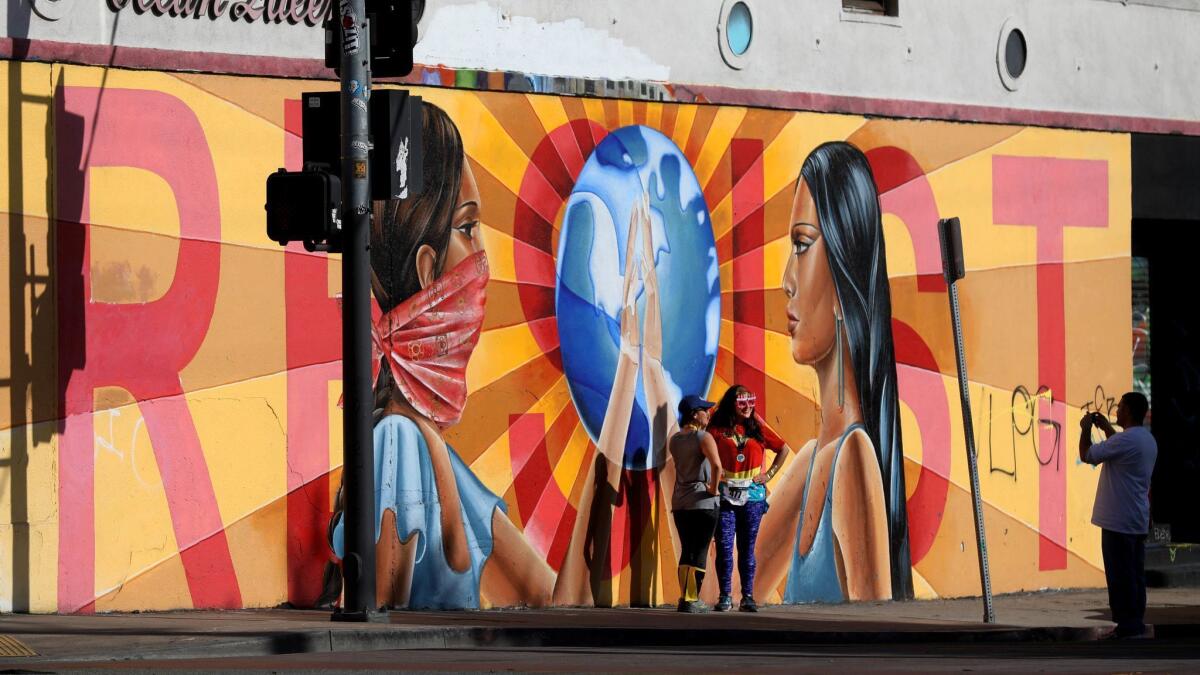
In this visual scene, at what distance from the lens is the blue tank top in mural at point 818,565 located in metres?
18.2

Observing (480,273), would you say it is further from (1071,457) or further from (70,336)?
(1071,457)

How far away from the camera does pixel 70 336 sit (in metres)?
14.6

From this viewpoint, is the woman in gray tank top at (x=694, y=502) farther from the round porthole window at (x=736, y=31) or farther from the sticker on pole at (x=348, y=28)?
the sticker on pole at (x=348, y=28)

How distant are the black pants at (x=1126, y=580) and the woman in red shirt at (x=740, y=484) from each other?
2.90 metres

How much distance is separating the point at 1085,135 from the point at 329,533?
8.62 metres

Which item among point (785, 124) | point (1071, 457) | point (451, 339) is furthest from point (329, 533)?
point (1071, 457)

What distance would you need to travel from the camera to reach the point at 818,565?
18328 mm

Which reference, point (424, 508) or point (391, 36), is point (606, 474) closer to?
point (424, 508)

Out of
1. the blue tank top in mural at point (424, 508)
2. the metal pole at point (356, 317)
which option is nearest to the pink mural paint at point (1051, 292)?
the blue tank top in mural at point (424, 508)

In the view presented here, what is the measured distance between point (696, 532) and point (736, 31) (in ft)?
14.1

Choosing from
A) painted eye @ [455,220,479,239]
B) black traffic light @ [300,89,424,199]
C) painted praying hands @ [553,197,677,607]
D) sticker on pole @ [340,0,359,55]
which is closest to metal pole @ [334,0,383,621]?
sticker on pole @ [340,0,359,55]

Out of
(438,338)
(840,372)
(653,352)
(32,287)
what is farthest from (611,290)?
(32,287)

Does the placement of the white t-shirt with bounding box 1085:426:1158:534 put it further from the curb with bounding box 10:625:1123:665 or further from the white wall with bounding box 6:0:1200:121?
the white wall with bounding box 6:0:1200:121

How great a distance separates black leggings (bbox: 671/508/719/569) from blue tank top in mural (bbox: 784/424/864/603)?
1636 millimetres
